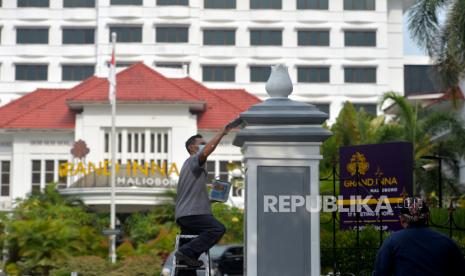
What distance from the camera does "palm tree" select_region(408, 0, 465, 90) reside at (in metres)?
20.4

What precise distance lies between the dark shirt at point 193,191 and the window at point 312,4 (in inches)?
2144

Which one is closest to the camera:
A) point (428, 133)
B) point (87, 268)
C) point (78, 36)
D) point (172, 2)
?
point (87, 268)

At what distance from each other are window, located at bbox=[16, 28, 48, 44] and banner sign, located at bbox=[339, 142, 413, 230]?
47.4 meters

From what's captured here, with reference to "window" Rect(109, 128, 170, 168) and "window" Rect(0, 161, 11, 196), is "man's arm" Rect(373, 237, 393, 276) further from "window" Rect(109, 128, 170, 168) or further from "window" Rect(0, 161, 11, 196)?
"window" Rect(0, 161, 11, 196)

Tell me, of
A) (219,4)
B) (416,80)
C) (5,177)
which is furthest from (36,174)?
(416,80)

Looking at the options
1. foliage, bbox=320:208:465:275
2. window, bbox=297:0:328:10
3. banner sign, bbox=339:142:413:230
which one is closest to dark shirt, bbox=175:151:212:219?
foliage, bbox=320:208:465:275

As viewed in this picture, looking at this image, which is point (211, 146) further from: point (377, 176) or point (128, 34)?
point (128, 34)

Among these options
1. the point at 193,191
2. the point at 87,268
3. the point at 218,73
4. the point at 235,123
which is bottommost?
the point at 87,268

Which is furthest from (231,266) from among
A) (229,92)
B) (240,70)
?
(240,70)

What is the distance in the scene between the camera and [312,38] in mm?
62531

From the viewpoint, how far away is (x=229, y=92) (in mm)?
56125

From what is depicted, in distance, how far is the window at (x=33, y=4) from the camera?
62.2 m

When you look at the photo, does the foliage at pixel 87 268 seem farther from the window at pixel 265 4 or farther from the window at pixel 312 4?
the window at pixel 312 4

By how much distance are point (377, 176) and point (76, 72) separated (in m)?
47.4
